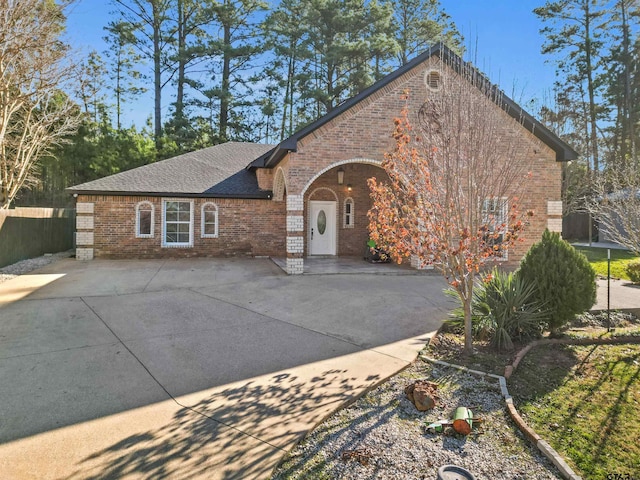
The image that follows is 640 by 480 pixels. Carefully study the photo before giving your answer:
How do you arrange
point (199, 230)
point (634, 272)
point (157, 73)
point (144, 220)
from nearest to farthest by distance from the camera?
point (634, 272)
point (144, 220)
point (199, 230)
point (157, 73)

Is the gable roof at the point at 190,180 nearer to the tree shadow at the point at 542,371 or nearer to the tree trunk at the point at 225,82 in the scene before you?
the tree shadow at the point at 542,371

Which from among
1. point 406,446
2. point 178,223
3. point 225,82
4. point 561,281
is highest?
point 225,82

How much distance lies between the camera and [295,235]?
10.7 m

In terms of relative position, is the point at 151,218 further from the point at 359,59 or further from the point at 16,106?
the point at 359,59

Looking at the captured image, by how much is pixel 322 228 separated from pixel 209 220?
4.46 metres

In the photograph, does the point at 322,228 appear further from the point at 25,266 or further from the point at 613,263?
the point at 613,263

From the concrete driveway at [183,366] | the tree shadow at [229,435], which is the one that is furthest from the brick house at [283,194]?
the tree shadow at [229,435]

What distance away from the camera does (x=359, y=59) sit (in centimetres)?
2633

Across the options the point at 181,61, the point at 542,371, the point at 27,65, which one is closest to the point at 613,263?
the point at 542,371

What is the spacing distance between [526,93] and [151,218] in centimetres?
1209

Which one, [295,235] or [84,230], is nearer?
[295,235]

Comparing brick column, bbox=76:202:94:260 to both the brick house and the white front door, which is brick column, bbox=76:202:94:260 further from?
the white front door

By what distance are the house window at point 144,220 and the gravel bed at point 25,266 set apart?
3.01 metres

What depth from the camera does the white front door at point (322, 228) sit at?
49.4 feet
